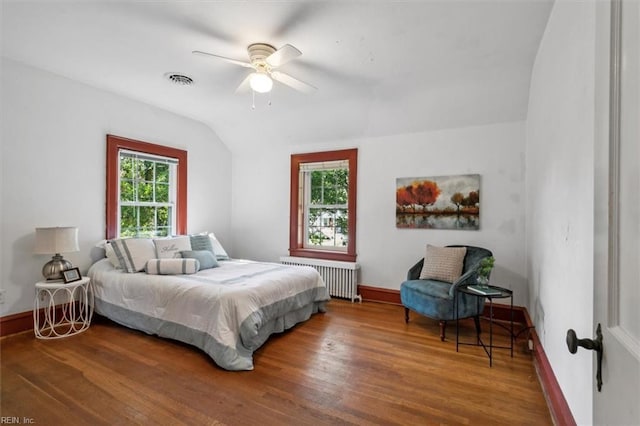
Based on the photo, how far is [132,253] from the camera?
340 centimetres

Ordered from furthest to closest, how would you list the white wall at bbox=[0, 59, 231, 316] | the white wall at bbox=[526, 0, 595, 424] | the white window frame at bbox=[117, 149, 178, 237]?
the white window frame at bbox=[117, 149, 178, 237]
the white wall at bbox=[0, 59, 231, 316]
the white wall at bbox=[526, 0, 595, 424]

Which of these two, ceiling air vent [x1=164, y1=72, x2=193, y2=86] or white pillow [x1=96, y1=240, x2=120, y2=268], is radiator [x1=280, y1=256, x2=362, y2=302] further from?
ceiling air vent [x1=164, y1=72, x2=193, y2=86]

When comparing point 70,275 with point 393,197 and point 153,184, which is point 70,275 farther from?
point 393,197

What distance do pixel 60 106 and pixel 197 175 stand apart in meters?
1.81

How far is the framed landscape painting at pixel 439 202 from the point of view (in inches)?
144

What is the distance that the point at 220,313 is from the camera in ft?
8.11

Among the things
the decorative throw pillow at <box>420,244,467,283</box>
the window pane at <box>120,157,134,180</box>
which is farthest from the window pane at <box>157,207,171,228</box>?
the decorative throw pillow at <box>420,244,467,283</box>

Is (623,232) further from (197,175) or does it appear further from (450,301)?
(197,175)

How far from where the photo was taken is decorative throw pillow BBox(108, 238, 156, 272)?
3340 mm

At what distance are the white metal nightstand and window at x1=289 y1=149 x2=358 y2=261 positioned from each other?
261 cm

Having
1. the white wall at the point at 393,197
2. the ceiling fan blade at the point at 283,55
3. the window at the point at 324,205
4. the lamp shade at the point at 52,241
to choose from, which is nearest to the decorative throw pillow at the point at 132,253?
the lamp shade at the point at 52,241

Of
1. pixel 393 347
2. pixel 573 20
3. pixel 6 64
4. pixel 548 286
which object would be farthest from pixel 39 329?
pixel 573 20

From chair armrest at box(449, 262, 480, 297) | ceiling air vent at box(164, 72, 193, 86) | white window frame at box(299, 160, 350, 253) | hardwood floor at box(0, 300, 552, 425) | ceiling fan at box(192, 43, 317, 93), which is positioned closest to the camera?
hardwood floor at box(0, 300, 552, 425)

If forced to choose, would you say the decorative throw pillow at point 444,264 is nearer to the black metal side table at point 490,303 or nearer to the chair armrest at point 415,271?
the chair armrest at point 415,271
